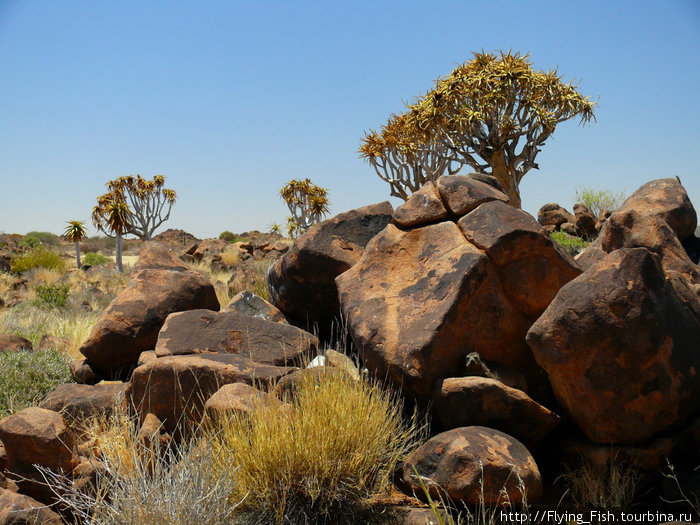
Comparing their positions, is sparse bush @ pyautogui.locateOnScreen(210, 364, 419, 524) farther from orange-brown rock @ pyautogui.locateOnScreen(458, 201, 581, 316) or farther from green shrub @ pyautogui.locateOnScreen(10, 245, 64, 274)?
green shrub @ pyautogui.locateOnScreen(10, 245, 64, 274)

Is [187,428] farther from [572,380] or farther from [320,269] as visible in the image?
[572,380]

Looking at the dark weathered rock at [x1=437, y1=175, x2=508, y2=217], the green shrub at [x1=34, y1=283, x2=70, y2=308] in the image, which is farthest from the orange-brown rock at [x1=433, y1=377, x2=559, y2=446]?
the green shrub at [x1=34, y1=283, x2=70, y2=308]

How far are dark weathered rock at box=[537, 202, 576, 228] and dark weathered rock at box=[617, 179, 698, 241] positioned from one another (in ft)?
44.3

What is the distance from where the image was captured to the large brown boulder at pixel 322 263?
6.62 m

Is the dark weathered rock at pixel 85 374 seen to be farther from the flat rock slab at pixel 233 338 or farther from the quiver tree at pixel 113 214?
the quiver tree at pixel 113 214

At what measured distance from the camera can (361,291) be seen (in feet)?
17.7

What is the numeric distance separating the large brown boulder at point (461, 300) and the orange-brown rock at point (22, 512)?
101 inches

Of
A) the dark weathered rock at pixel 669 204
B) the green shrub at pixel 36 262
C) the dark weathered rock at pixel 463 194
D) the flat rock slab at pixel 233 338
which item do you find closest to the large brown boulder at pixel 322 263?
the flat rock slab at pixel 233 338

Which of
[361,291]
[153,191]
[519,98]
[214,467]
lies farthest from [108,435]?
[153,191]

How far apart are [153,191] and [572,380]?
95.2 feet

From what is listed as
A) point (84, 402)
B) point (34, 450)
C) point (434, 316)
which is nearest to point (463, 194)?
point (434, 316)

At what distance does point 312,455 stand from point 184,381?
1.71 meters

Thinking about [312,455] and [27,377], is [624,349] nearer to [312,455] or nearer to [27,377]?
[312,455]

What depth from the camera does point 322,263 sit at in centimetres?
661
